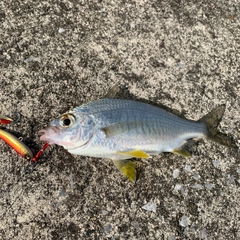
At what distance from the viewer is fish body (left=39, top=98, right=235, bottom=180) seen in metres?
2.63

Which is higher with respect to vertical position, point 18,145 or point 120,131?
point 120,131

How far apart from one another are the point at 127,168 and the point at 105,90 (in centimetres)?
81

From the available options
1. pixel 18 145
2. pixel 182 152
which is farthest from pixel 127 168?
pixel 18 145

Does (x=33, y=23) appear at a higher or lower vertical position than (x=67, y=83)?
higher

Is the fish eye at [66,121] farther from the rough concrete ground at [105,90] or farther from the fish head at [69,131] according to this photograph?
the rough concrete ground at [105,90]

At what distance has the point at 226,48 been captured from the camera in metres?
3.45

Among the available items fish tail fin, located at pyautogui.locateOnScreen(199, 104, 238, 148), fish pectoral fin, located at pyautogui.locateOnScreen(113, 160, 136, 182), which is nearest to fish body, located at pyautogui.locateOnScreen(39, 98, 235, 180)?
fish pectoral fin, located at pyautogui.locateOnScreen(113, 160, 136, 182)

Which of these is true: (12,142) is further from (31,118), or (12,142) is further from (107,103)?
(107,103)

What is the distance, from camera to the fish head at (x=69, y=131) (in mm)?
2613

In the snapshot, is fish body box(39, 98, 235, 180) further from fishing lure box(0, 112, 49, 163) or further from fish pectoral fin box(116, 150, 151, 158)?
fishing lure box(0, 112, 49, 163)

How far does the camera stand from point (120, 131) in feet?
8.83

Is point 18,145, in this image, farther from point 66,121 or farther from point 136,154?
point 136,154

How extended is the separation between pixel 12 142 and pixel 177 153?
4.74 ft

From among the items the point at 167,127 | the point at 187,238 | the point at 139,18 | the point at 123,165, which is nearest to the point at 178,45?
the point at 139,18
